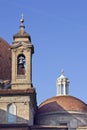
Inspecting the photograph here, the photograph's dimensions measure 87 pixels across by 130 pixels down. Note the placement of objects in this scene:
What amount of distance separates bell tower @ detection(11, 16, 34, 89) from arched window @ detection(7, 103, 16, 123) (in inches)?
85.1

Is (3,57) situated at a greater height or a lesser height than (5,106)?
greater

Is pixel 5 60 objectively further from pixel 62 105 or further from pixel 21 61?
pixel 62 105

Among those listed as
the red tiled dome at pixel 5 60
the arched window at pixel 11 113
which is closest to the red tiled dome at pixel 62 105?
the red tiled dome at pixel 5 60

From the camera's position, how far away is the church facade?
48.3 meters

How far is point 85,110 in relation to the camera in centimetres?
5453

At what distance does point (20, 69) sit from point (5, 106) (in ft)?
14.5

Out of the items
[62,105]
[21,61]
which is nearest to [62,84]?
[62,105]

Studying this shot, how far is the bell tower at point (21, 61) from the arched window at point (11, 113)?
2.16 meters

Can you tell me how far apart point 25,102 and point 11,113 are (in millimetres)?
1414

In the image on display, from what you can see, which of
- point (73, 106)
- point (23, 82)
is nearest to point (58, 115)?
point (73, 106)

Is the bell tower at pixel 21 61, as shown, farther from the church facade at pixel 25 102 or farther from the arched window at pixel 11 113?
the arched window at pixel 11 113

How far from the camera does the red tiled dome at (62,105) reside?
54062 millimetres

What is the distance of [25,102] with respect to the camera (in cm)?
4853

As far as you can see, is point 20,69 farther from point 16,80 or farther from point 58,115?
point 58,115
